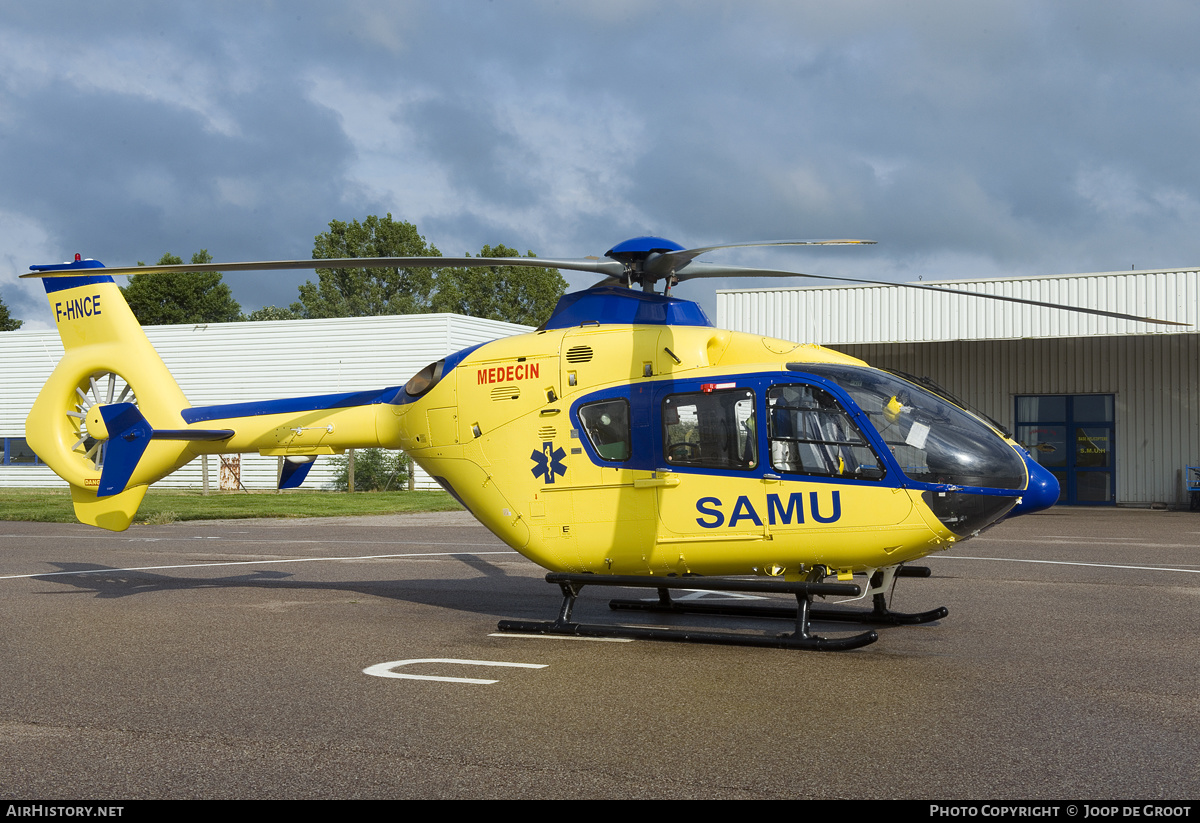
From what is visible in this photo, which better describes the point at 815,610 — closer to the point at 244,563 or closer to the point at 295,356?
the point at 244,563

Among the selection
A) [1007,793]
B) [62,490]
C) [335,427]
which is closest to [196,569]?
[335,427]

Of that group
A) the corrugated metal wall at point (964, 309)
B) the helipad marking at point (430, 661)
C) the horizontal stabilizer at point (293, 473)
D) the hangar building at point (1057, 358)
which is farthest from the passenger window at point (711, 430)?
the corrugated metal wall at point (964, 309)

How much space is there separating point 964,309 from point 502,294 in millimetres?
48605

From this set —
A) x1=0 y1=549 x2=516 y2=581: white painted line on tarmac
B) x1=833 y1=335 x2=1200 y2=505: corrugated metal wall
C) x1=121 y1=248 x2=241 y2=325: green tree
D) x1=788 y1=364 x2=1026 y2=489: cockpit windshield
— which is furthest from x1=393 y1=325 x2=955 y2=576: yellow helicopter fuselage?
x1=121 y1=248 x2=241 y2=325: green tree

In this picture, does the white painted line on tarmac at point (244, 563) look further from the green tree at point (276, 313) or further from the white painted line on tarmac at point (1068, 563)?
the green tree at point (276, 313)

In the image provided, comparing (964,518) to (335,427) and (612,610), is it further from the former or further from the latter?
(335,427)

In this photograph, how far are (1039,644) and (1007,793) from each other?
4204mm

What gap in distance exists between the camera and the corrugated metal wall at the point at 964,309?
28000mm

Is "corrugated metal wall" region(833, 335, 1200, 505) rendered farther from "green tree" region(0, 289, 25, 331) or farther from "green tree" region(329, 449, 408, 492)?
"green tree" region(0, 289, 25, 331)

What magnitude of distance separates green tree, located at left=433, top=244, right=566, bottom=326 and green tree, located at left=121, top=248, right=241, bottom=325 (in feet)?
50.6

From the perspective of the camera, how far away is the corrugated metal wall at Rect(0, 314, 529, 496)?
3391 cm

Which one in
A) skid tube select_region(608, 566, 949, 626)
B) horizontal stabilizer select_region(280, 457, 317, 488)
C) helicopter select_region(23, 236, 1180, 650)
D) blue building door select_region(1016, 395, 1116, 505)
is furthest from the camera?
blue building door select_region(1016, 395, 1116, 505)

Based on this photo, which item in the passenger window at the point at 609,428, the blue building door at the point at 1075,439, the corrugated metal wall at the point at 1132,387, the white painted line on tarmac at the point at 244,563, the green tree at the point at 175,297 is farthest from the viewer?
the green tree at the point at 175,297

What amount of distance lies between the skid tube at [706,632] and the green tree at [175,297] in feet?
209
